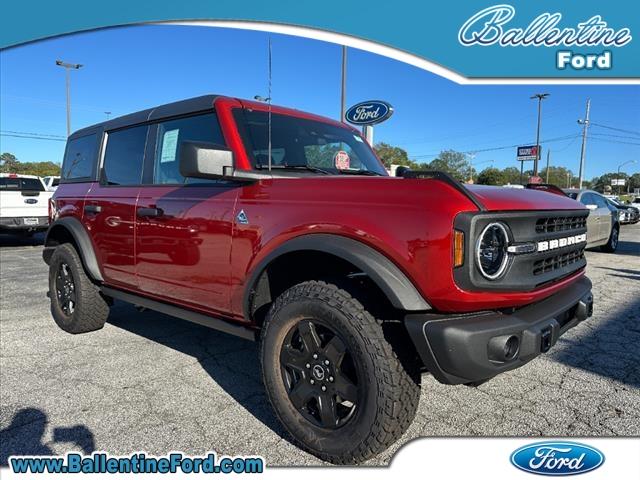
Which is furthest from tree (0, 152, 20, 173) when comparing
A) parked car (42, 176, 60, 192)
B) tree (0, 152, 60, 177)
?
parked car (42, 176, 60, 192)

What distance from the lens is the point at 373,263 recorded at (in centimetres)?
200

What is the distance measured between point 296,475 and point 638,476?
155 centimetres

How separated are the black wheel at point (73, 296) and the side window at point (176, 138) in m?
1.41

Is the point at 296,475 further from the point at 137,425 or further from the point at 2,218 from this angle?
the point at 2,218

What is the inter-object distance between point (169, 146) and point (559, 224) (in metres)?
2.60

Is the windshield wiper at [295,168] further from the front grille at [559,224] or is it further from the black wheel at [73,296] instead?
the black wheel at [73,296]

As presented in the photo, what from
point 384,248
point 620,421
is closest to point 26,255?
point 384,248

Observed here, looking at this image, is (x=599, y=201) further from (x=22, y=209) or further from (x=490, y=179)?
(x=22, y=209)

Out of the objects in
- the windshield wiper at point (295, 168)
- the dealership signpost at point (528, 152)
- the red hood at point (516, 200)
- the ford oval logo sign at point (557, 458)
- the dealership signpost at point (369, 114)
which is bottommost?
the ford oval logo sign at point (557, 458)

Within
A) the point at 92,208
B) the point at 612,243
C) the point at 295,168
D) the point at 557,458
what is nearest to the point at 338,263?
the point at 295,168

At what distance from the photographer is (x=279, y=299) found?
2.34 metres

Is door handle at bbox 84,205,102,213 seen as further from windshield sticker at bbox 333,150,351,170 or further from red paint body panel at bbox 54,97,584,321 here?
windshield sticker at bbox 333,150,351,170

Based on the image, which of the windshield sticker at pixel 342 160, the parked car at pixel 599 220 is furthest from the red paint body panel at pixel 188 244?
the parked car at pixel 599 220

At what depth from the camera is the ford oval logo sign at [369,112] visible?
9295 mm
